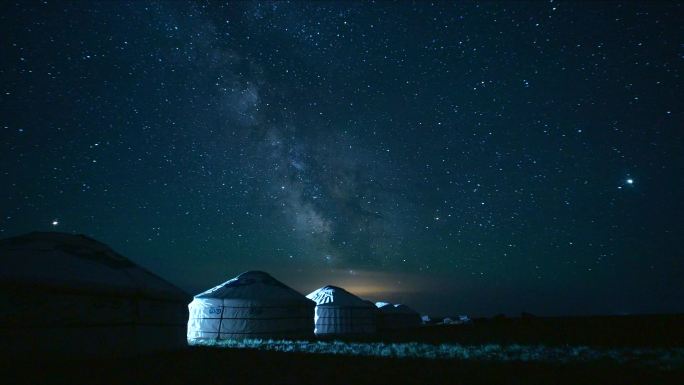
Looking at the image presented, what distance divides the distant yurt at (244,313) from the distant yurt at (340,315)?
4860 millimetres

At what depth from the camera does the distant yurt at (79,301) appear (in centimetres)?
667

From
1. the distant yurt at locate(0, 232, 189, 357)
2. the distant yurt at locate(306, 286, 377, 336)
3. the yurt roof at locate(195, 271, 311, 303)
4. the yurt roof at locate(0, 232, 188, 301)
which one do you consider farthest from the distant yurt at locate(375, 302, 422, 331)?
the yurt roof at locate(0, 232, 188, 301)

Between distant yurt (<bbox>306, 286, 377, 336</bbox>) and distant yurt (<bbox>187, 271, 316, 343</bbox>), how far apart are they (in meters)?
4.86

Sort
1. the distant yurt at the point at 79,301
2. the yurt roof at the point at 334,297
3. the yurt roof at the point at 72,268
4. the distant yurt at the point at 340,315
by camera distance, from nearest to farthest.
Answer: the distant yurt at the point at 79,301, the yurt roof at the point at 72,268, the distant yurt at the point at 340,315, the yurt roof at the point at 334,297

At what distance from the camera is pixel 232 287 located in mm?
15211

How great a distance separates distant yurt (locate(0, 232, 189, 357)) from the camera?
21.9ft

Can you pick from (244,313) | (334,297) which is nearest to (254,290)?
(244,313)

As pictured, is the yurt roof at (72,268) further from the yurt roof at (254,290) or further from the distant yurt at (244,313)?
the yurt roof at (254,290)

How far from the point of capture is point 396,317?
3092 centimetres

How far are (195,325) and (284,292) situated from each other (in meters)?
3.62

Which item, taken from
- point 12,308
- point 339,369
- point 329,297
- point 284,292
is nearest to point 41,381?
point 12,308

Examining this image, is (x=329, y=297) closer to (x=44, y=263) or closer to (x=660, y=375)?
(x=44, y=263)

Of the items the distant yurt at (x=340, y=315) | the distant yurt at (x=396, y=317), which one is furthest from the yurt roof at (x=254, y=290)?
the distant yurt at (x=396, y=317)

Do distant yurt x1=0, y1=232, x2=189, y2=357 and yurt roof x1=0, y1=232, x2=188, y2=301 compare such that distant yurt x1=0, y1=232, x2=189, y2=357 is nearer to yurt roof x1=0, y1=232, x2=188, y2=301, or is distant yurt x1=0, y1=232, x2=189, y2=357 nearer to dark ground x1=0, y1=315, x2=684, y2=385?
yurt roof x1=0, y1=232, x2=188, y2=301
